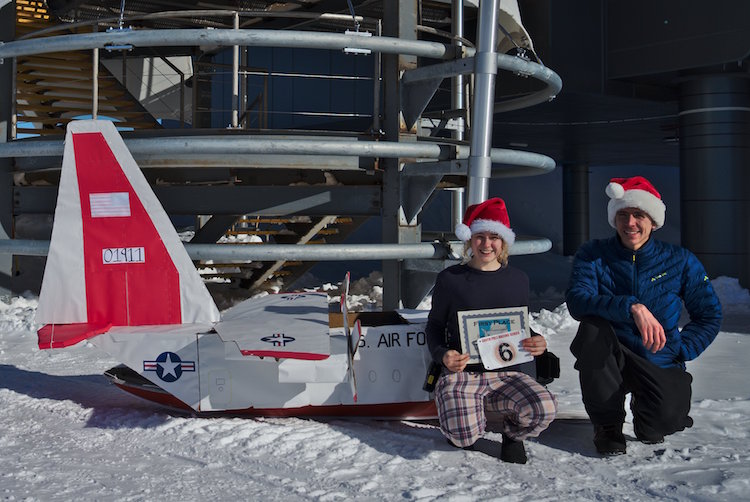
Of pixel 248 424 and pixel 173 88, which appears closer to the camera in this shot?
pixel 248 424

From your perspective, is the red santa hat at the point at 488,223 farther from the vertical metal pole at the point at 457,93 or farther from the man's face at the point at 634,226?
the vertical metal pole at the point at 457,93

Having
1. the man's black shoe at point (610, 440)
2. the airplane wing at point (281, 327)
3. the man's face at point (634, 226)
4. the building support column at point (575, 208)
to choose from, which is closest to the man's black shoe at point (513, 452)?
the man's black shoe at point (610, 440)

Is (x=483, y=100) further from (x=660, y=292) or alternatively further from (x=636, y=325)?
(x=636, y=325)

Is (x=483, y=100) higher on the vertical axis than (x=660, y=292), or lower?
higher

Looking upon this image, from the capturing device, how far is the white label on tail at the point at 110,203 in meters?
4.54

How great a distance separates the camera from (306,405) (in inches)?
170

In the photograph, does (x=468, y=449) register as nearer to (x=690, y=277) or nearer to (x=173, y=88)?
(x=690, y=277)

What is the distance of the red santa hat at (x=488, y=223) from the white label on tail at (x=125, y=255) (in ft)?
5.74

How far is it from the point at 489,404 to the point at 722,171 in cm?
1039

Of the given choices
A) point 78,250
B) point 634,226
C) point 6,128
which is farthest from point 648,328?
point 6,128

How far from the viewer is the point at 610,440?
12.3 feet

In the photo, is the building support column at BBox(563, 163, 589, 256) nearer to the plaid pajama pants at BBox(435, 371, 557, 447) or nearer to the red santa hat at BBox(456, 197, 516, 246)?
the red santa hat at BBox(456, 197, 516, 246)

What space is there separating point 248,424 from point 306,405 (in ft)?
1.01

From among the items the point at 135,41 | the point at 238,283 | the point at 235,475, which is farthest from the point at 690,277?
the point at 238,283
